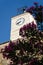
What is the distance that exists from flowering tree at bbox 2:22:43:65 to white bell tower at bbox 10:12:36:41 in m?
3.79

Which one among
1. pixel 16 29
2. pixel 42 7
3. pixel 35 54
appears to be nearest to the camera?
pixel 35 54

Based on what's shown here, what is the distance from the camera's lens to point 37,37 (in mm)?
15500

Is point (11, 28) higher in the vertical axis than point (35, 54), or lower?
higher

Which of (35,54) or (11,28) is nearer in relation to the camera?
(35,54)

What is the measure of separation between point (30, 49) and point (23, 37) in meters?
0.70

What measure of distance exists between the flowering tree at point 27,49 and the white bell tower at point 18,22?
3793 millimetres

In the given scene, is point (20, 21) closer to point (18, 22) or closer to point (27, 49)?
point (18, 22)

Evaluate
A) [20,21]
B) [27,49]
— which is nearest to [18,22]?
[20,21]

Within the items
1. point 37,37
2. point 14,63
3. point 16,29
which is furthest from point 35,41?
point 16,29

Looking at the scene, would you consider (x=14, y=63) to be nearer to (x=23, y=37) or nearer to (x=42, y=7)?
(x=23, y=37)

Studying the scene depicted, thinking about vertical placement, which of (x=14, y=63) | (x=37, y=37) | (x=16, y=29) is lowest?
(x=14, y=63)

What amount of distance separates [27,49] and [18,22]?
4.87m

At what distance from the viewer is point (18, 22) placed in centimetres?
2000

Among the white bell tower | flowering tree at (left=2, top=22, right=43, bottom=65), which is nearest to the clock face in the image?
the white bell tower
